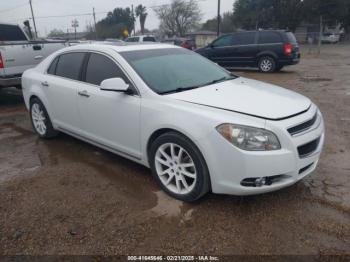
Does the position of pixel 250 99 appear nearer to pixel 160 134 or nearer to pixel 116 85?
pixel 160 134

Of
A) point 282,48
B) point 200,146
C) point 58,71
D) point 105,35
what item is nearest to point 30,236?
point 200,146

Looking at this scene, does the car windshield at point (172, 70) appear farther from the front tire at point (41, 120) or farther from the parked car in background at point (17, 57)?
the parked car in background at point (17, 57)

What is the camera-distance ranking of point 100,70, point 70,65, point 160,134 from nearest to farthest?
point 160,134
point 100,70
point 70,65

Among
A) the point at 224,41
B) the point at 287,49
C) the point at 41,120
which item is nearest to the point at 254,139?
the point at 41,120

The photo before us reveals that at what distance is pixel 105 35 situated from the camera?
67250mm

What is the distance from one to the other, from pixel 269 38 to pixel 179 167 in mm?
11145

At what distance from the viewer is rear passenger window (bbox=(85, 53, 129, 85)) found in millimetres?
3904

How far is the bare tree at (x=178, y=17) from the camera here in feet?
236

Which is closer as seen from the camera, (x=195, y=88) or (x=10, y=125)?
(x=195, y=88)

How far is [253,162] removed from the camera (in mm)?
2820

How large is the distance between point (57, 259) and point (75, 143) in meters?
2.88

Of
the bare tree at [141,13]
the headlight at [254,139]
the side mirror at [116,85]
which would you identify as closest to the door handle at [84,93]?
the side mirror at [116,85]

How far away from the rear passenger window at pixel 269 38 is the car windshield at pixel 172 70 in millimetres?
9308

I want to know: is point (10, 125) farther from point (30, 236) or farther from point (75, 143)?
point (30, 236)
